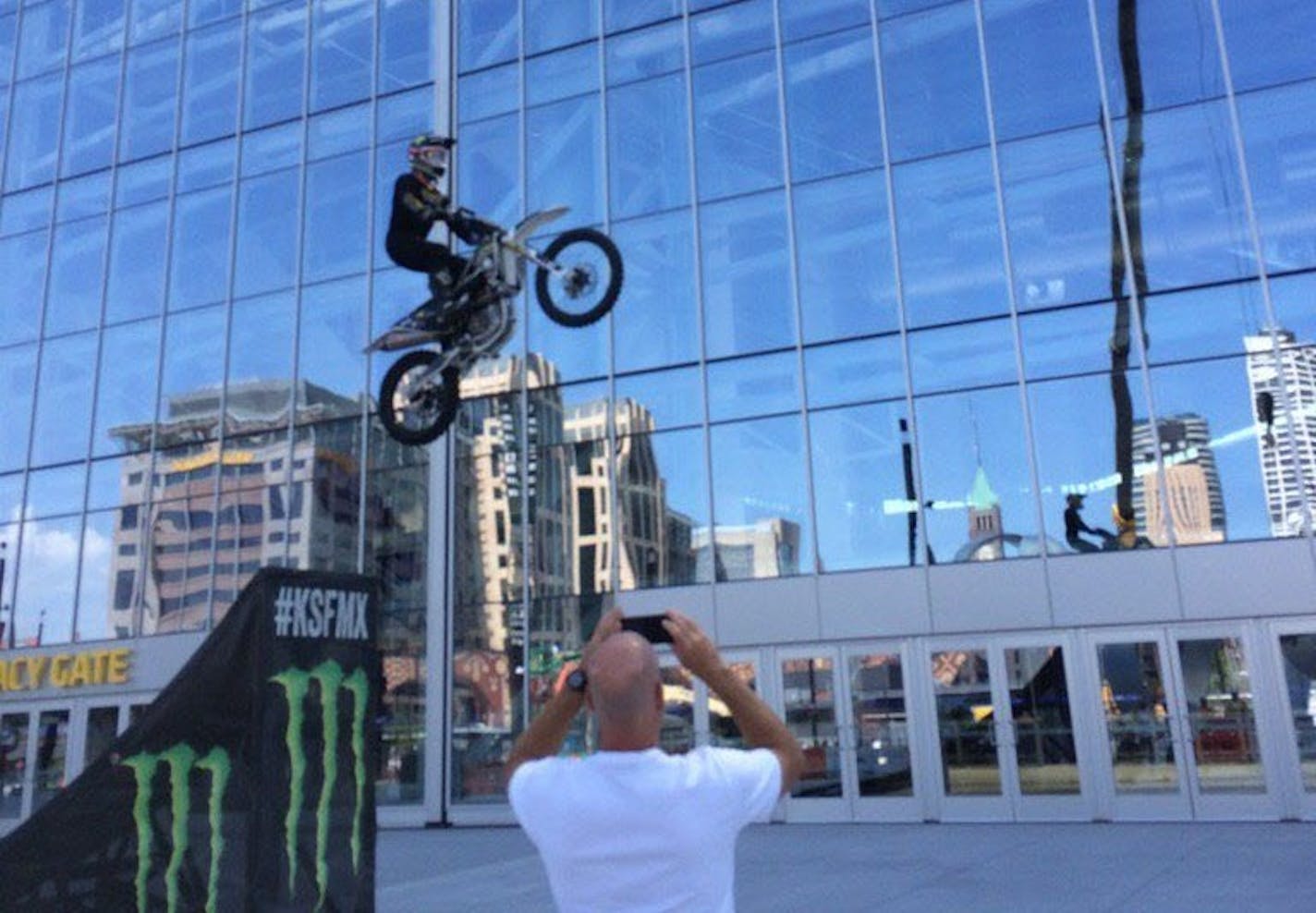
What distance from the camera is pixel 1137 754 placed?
48.1 ft

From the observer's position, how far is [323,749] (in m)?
6.71

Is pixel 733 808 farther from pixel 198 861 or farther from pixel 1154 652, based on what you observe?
pixel 1154 652

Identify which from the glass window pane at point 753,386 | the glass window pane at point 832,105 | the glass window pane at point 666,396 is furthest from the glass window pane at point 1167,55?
the glass window pane at point 666,396

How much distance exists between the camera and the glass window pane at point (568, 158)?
786 inches

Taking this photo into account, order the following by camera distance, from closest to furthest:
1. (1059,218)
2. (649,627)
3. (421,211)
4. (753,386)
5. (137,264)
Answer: (649,627), (421,211), (1059,218), (753,386), (137,264)

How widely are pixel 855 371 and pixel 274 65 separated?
15005 mm

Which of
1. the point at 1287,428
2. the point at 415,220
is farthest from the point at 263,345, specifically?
the point at 1287,428

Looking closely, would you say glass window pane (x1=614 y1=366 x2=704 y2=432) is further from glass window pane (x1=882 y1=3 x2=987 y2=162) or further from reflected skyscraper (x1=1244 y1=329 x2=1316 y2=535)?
reflected skyscraper (x1=1244 y1=329 x2=1316 y2=535)

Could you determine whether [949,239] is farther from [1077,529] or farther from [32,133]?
[32,133]

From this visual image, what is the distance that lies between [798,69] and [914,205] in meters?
3.31

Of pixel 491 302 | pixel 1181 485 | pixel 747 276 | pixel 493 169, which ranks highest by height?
pixel 493 169

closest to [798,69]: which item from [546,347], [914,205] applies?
[914,205]

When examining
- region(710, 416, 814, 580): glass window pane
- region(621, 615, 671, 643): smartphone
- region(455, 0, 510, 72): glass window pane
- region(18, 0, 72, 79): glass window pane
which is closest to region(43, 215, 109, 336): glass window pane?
region(18, 0, 72, 79): glass window pane

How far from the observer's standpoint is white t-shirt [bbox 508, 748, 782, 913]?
2307mm
